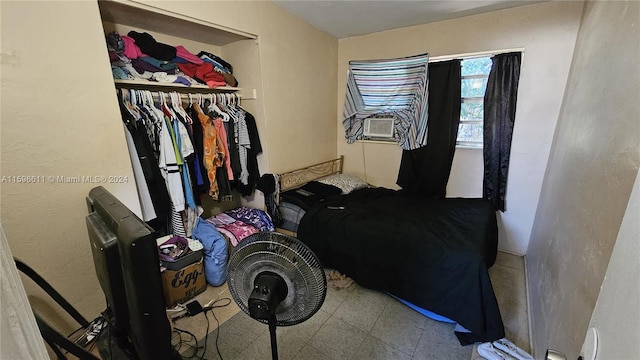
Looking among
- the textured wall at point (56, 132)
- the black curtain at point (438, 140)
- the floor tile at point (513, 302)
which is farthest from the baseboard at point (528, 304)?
the textured wall at point (56, 132)

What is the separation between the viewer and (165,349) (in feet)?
2.48

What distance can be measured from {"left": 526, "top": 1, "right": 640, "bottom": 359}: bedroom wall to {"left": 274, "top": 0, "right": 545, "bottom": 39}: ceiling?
98 centimetres

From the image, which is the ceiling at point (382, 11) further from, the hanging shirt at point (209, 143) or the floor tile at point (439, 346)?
the floor tile at point (439, 346)

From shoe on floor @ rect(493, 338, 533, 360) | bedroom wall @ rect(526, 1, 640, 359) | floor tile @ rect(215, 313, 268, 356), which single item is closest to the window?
bedroom wall @ rect(526, 1, 640, 359)

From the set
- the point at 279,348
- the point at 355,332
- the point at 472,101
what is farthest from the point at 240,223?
the point at 472,101

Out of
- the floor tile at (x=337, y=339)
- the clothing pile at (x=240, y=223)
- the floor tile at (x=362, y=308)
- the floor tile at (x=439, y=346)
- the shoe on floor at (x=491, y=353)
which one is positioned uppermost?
Answer: the clothing pile at (x=240, y=223)

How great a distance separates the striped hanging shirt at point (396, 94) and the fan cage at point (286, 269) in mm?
2540

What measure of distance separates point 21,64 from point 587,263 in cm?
257

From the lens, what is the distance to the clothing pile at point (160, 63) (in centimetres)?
186

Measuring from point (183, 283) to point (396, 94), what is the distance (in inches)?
115

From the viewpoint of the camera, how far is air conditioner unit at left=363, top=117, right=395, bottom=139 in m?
3.24

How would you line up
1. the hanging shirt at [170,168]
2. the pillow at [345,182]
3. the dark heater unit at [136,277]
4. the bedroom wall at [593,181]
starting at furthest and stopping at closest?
the pillow at [345,182] → the hanging shirt at [170,168] → the bedroom wall at [593,181] → the dark heater unit at [136,277]

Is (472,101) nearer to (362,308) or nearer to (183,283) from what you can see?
(362,308)

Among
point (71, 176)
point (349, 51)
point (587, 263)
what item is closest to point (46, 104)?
point (71, 176)
